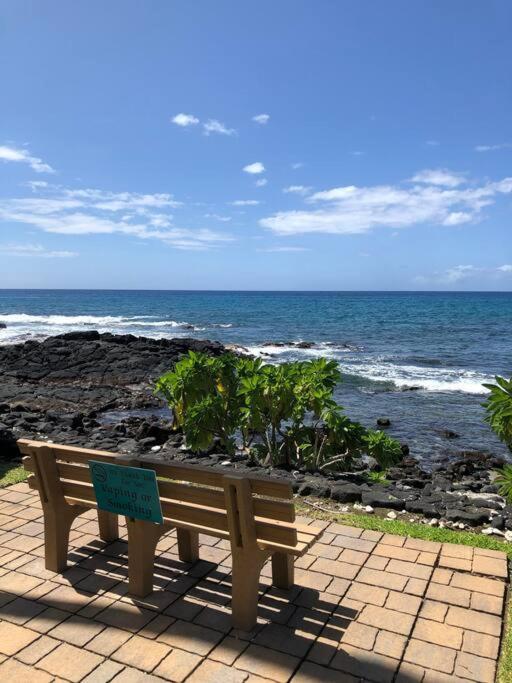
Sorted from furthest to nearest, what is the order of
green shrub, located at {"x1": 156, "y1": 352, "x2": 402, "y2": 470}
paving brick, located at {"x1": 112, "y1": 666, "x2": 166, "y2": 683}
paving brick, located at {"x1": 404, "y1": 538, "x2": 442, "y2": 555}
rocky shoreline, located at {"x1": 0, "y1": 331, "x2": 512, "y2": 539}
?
green shrub, located at {"x1": 156, "y1": 352, "x2": 402, "y2": 470}
rocky shoreline, located at {"x1": 0, "y1": 331, "x2": 512, "y2": 539}
paving brick, located at {"x1": 404, "y1": 538, "x2": 442, "y2": 555}
paving brick, located at {"x1": 112, "y1": 666, "x2": 166, "y2": 683}

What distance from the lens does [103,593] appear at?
13.5ft

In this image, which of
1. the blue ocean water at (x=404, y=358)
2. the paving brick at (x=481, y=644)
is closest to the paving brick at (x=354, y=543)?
the paving brick at (x=481, y=644)

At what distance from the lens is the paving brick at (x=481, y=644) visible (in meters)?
3.47

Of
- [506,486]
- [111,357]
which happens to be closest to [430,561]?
[506,486]

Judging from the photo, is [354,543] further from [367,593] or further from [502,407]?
[502,407]

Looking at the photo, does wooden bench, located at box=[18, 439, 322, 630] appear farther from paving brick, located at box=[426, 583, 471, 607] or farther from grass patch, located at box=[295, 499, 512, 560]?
grass patch, located at box=[295, 499, 512, 560]

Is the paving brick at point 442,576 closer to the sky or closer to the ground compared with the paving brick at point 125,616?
closer to the ground


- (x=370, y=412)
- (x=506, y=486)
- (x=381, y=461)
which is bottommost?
(x=370, y=412)

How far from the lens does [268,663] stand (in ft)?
11.0

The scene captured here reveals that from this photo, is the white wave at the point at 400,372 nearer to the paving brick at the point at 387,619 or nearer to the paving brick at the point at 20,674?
the paving brick at the point at 387,619

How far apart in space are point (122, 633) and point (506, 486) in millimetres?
3152

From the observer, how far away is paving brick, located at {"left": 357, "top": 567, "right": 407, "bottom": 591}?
4301 millimetres

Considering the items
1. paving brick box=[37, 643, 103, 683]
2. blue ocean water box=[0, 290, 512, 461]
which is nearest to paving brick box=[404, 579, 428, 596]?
paving brick box=[37, 643, 103, 683]

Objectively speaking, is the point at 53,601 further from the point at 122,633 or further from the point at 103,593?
the point at 122,633
